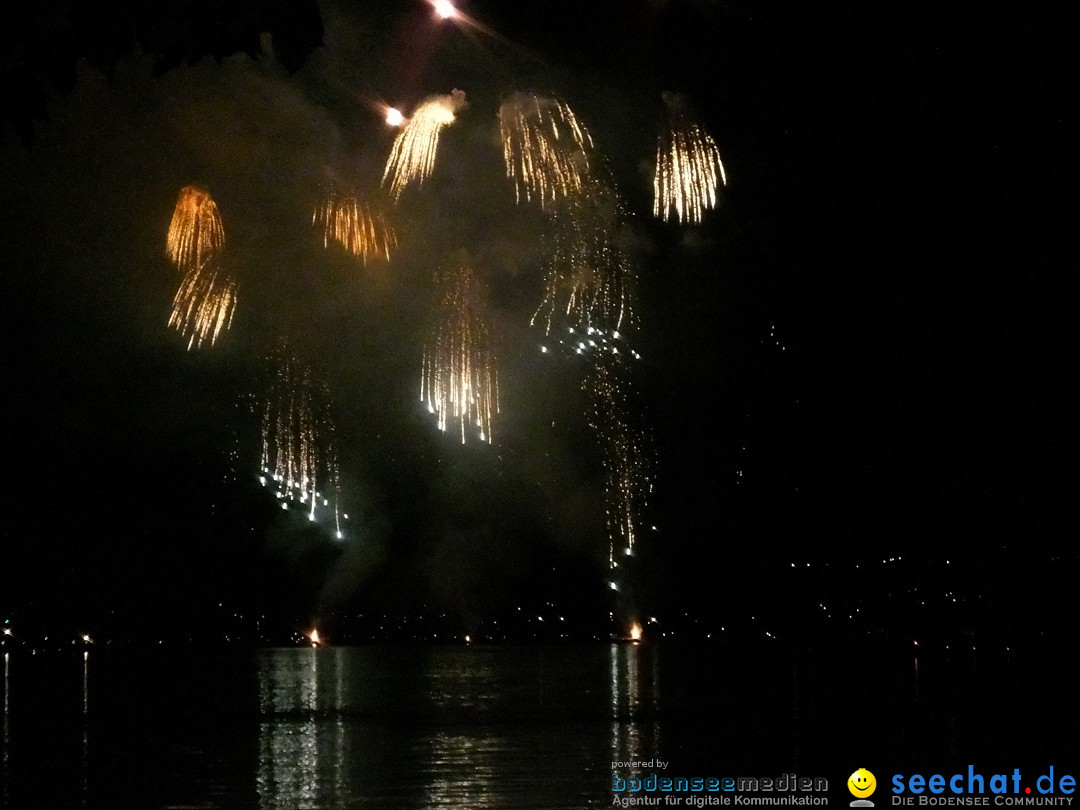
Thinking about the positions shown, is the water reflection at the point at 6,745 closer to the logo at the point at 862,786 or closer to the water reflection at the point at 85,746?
the water reflection at the point at 85,746

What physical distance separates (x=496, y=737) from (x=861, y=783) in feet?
21.8

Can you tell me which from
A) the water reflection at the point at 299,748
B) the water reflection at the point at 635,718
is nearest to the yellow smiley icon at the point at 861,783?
the water reflection at the point at 635,718

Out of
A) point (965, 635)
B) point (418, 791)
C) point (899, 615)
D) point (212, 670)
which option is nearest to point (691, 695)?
point (418, 791)

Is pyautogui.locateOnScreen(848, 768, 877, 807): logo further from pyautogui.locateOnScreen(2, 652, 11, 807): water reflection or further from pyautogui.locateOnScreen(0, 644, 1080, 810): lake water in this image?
pyautogui.locateOnScreen(2, 652, 11, 807): water reflection

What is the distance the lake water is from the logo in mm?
150

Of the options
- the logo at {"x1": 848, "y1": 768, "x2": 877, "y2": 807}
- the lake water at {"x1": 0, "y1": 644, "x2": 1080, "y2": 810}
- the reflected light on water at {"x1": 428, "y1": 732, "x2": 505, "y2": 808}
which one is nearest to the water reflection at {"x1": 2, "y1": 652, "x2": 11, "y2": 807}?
the lake water at {"x1": 0, "y1": 644, "x2": 1080, "y2": 810}

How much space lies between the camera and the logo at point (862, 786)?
966 cm

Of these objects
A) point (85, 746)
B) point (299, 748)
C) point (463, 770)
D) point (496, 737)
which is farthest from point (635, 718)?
point (85, 746)

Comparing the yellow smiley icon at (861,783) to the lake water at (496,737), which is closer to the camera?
the yellow smiley icon at (861,783)

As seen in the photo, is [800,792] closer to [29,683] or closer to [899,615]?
[29,683]

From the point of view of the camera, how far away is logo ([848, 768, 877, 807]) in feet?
31.7

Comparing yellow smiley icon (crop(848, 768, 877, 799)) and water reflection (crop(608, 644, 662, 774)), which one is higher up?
yellow smiley icon (crop(848, 768, 877, 799))

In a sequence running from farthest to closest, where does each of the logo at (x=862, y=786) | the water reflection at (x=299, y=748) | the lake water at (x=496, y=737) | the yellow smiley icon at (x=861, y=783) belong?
the lake water at (x=496, y=737), the water reflection at (x=299, y=748), the yellow smiley icon at (x=861, y=783), the logo at (x=862, y=786)

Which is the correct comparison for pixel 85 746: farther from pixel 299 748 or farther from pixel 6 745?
pixel 299 748
